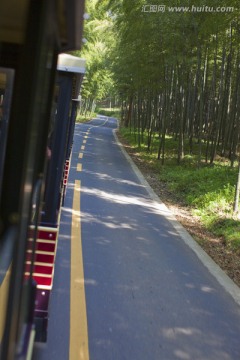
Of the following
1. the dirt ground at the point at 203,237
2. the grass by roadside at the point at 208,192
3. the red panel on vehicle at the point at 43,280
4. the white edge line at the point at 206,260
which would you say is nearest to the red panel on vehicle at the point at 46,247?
the red panel on vehicle at the point at 43,280

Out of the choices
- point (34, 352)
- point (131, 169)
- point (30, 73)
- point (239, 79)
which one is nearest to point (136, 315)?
point (34, 352)

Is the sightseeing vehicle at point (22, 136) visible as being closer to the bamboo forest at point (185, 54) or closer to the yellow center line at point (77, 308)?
the yellow center line at point (77, 308)

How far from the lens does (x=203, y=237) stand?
8367 mm

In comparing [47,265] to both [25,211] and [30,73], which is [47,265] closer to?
[25,211]

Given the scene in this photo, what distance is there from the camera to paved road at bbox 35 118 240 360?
3.97m

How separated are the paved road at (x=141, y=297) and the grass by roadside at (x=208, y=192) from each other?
1027mm

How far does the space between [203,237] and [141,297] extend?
358cm

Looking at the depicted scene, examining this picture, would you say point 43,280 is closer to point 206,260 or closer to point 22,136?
point 22,136

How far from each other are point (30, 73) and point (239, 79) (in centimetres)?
1610

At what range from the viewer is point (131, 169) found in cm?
1655

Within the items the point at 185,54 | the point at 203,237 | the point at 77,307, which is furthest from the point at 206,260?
the point at 185,54

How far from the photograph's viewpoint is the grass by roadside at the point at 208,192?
8.70 m

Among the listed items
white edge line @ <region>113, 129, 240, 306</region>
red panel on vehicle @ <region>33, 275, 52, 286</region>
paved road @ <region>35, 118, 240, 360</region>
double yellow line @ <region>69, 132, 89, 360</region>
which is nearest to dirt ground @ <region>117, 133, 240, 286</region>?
white edge line @ <region>113, 129, 240, 306</region>

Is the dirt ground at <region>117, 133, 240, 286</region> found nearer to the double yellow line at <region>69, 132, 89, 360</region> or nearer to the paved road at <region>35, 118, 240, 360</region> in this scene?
the paved road at <region>35, 118, 240, 360</region>
